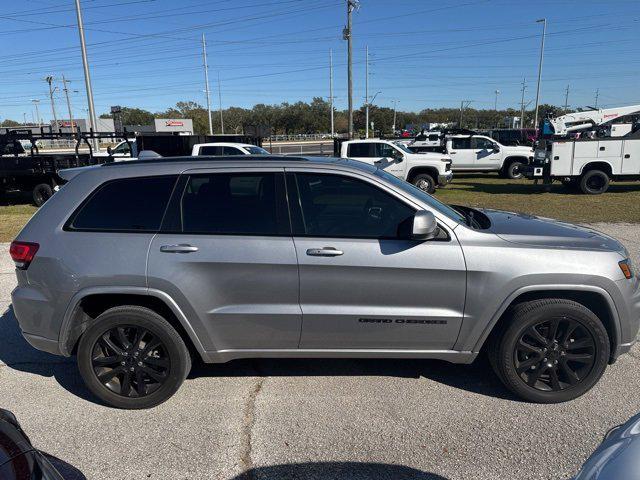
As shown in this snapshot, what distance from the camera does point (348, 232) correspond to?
3256 millimetres

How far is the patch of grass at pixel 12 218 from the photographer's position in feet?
31.7

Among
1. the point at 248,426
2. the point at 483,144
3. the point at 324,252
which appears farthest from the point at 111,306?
the point at 483,144

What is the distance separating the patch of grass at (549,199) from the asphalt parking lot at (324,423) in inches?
307

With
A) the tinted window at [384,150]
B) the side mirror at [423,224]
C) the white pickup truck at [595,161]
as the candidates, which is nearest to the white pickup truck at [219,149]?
the tinted window at [384,150]

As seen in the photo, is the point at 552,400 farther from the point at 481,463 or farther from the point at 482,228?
the point at 482,228

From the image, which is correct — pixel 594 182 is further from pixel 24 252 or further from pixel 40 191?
pixel 40 191

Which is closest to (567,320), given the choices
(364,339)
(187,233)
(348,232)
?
(364,339)

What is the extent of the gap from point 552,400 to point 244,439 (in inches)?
85.6

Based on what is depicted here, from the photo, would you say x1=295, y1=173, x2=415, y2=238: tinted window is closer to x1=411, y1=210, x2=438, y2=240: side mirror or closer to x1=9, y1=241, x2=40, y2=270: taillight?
x1=411, y1=210, x2=438, y2=240: side mirror

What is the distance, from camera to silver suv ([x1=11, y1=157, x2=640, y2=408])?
317cm

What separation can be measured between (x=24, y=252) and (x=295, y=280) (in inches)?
76.8

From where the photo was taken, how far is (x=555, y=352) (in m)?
3.28

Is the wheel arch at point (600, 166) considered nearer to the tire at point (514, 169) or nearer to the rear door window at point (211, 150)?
the tire at point (514, 169)

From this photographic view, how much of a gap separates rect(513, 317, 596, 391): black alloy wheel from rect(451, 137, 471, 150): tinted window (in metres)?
17.2
